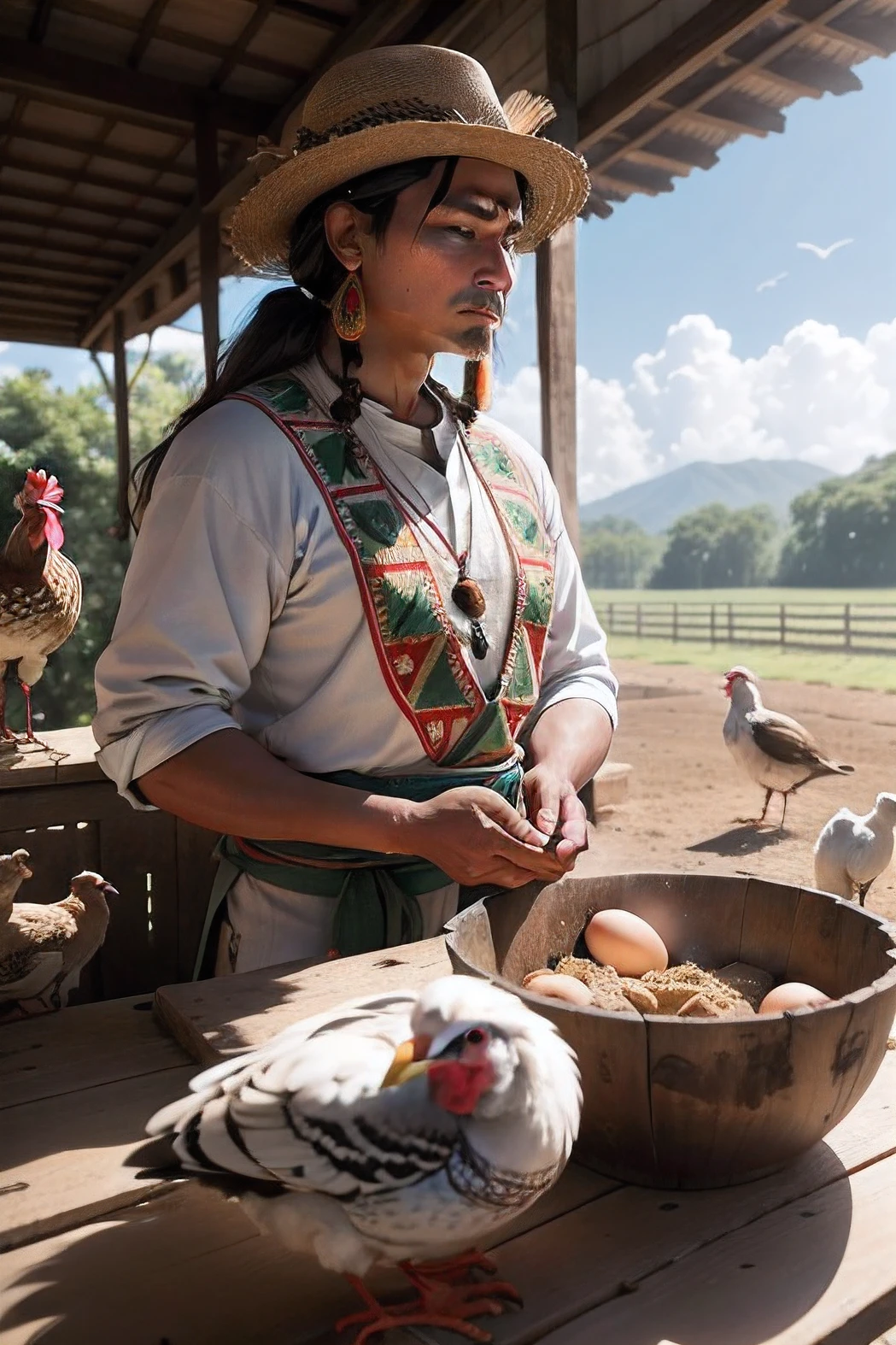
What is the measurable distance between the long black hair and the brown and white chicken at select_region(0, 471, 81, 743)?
198 centimetres

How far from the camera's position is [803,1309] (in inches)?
30.0

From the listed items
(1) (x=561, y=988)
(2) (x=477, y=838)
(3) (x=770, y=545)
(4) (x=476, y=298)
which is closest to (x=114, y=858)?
(2) (x=477, y=838)

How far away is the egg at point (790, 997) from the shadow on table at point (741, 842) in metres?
5.18

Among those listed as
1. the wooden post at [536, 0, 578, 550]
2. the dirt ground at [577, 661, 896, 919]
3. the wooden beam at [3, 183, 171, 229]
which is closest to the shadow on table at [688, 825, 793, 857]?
the dirt ground at [577, 661, 896, 919]

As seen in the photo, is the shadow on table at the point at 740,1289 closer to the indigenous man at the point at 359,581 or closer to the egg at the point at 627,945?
the egg at the point at 627,945

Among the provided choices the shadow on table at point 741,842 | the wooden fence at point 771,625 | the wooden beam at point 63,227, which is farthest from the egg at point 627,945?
the wooden fence at point 771,625

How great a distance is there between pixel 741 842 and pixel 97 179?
5.76 m

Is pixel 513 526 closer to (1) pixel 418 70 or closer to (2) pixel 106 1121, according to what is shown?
(1) pixel 418 70

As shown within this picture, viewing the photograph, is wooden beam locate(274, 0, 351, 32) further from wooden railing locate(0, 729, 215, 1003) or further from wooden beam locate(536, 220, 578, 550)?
wooden railing locate(0, 729, 215, 1003)

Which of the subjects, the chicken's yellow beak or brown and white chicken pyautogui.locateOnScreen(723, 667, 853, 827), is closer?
the chicken's yellow beak

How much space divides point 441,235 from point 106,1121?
1.15 meters

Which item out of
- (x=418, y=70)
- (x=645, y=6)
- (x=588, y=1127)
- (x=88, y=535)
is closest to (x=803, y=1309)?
(x=588, y=1127)

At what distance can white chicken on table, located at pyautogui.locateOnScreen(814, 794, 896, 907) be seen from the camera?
392 cm

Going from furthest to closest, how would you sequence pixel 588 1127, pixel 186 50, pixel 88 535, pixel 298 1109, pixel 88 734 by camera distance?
1. pixel 88 535
2. pixel 186 50
3. pixel 88 734
4. pixel 588 1127
5. pixel 298 1109
